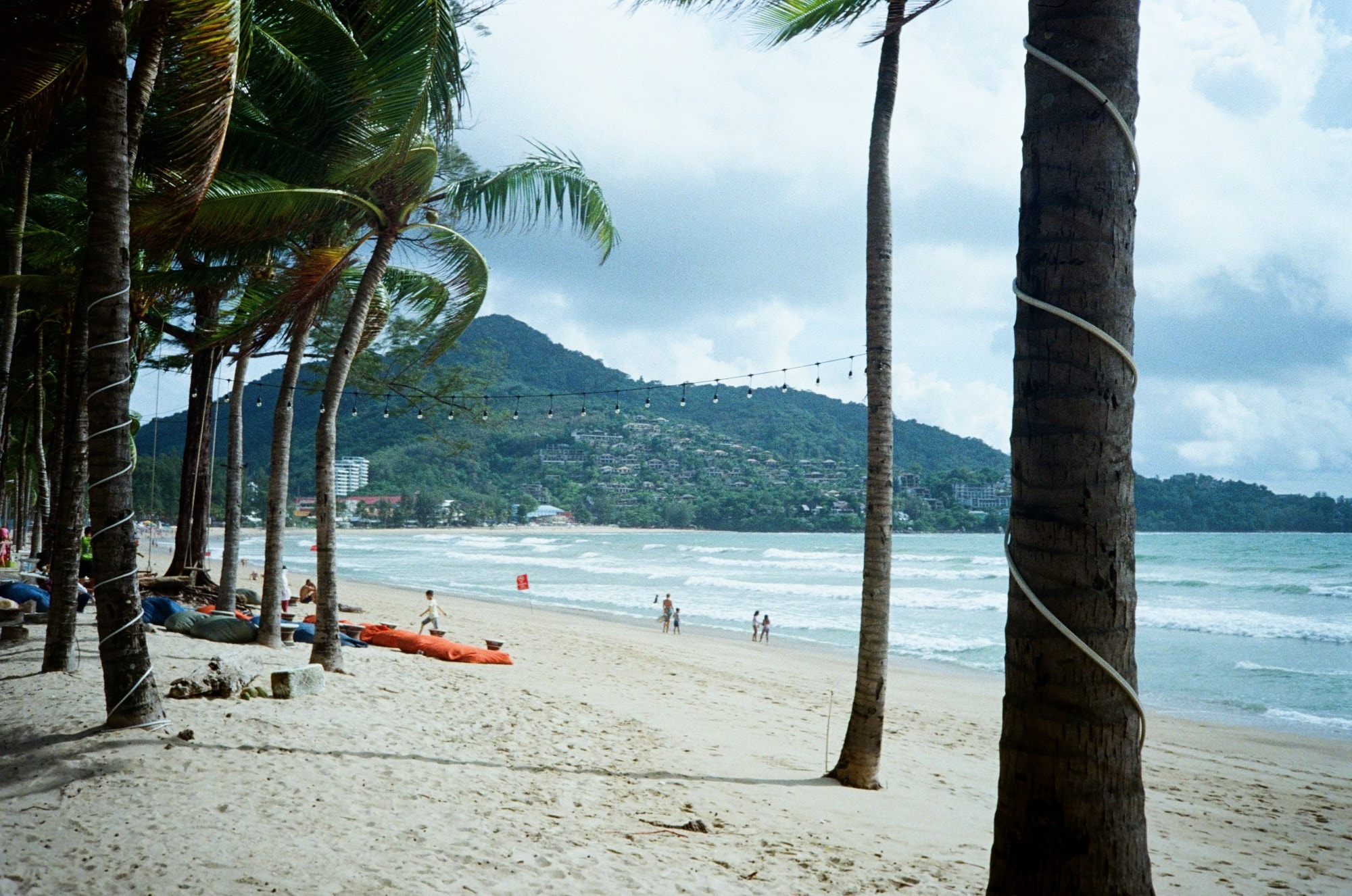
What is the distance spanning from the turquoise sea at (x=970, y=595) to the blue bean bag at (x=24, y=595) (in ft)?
49.4

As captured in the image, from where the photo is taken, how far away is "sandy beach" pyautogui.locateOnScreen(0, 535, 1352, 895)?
3734 millimetres

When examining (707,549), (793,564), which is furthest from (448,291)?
(707,549)

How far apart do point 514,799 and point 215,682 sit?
110 inches

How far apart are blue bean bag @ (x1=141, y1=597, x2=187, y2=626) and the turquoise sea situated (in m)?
13.7

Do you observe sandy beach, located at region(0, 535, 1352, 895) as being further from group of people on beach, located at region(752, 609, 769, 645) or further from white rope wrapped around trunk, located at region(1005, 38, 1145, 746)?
group of people on beach, located at region(752, 609, 769, 645)

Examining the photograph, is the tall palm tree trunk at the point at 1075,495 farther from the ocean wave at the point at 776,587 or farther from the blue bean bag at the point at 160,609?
the ocean wave at the point at 776,587

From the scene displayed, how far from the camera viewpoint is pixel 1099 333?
192cm

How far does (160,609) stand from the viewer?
11.1m

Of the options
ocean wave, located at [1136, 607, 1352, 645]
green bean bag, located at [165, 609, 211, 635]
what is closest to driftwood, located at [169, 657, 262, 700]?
green bean bag, located at [165, 609, 211, 635]

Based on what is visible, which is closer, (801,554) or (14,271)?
(14,271)

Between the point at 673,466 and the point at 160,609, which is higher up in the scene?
the point at 673,466

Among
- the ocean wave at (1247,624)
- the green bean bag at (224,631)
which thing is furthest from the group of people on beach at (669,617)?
the green bean bag at (224,631)

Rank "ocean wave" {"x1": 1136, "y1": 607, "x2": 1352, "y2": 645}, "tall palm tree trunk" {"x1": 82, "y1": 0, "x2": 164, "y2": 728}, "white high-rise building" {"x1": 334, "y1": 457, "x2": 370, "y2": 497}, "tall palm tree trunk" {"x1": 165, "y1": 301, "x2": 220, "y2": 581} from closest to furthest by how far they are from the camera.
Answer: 1. "tall palm tree trunk" {"x1": 82, "y1": 0, "x2": 164, "y2": 728}
2. "tall palm tree trunk" {"x1": 165, "y1": 301, "x2": 220, "y2": 581}
3. "ocean wave" {"x1": 1136, "y1": 607, "x2": 1352, "y2": 645}
4. "white high-rise building" {"x1": 334, "y1": 457, "x2": 370, "y2": 497}

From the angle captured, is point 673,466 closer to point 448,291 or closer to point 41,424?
point 41,424
